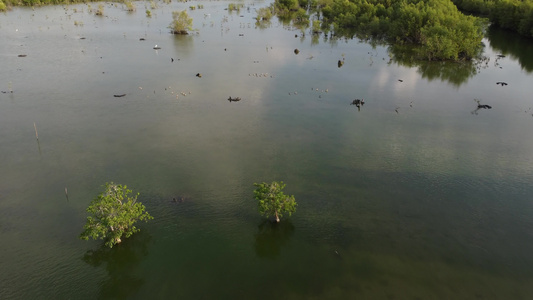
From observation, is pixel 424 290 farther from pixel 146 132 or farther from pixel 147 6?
pixel 147 6

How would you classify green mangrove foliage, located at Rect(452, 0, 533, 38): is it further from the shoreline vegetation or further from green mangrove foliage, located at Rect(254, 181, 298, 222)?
green mangrove foliage, located at Rect(254, 181, 298, 222)

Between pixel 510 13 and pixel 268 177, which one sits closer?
pixel 268 177

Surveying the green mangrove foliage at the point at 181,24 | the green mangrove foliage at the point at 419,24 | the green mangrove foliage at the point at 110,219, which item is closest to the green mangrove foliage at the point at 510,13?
the green mangrove foliage at the point at 419,24

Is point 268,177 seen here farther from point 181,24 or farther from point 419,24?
point 181,24

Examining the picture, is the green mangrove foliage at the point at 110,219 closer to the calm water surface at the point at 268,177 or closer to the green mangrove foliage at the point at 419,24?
the calm water surface at the point at 268,177

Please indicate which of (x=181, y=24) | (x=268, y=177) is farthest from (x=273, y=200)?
(x=181, y=24)

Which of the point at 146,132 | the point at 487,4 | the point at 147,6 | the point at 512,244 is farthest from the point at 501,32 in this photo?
the point at 147,6
